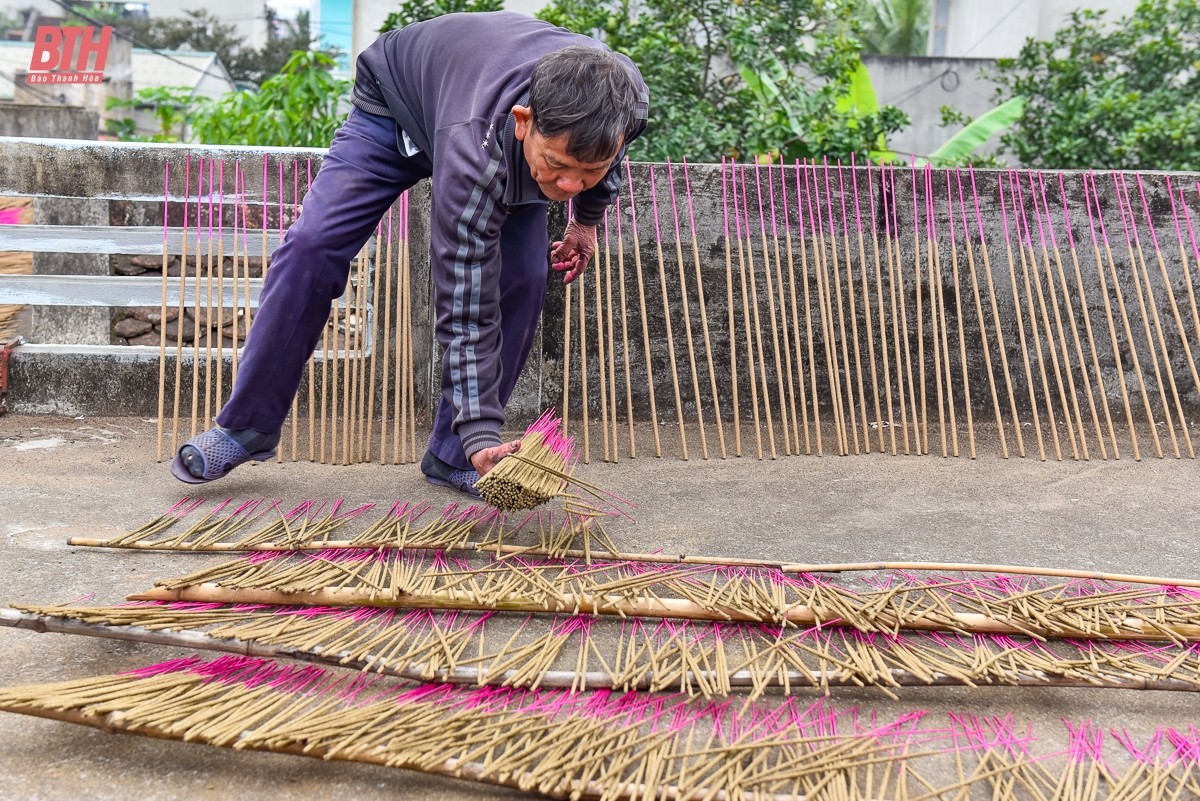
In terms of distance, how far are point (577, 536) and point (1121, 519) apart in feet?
4.03

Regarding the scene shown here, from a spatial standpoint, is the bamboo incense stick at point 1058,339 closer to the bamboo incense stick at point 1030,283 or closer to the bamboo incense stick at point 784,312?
the bamboo incense stick at point 1030,283

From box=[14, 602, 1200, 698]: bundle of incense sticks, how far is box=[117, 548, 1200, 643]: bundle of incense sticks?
0.02 m

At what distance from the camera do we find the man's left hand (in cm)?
209

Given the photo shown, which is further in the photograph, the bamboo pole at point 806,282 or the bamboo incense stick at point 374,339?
the bamboo pole at point 806,282

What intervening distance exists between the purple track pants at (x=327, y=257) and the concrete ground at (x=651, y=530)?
261mm

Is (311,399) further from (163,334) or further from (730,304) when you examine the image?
(730,304)

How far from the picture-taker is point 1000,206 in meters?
2.89

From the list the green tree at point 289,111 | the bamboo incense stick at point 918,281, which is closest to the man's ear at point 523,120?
the bamboo incense stick at point 918,281

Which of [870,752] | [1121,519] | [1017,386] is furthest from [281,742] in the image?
[1017,386]

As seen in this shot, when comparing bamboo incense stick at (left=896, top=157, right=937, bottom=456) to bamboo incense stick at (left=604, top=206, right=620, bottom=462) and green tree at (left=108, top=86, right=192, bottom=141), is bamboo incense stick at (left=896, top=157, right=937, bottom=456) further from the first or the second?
green tree at (left=108, top=86, right=192, bottom=141)

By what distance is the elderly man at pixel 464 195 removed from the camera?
1.49 metres

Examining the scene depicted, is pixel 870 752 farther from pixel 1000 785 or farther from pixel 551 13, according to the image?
pixel 551 13

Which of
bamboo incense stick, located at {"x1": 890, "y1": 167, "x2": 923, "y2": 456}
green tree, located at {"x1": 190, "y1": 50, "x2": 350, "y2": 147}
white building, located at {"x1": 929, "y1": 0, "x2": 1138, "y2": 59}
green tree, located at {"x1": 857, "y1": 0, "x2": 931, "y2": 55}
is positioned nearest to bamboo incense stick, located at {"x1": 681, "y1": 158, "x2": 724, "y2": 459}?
bamboo incense stick, located at {"x1": 890, "y1": 167, "x2": 923, "y2": 456}

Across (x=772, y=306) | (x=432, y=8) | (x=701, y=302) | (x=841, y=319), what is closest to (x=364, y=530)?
(x=701, y=302)
